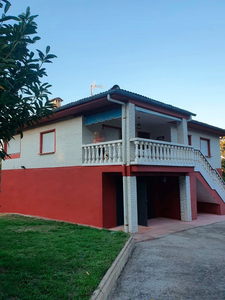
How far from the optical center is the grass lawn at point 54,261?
3.75m

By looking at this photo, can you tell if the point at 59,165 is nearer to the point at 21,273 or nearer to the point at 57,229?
the point at 57,229

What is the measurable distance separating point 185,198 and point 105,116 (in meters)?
5.20

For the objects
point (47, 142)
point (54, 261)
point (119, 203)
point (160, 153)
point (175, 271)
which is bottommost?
point (175, 271)

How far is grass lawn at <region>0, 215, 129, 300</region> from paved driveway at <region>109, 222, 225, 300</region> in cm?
56

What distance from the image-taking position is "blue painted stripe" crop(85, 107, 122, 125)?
30.7 ft

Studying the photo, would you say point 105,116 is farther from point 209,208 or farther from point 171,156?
point 209,208

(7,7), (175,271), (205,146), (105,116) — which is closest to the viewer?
(7,7)

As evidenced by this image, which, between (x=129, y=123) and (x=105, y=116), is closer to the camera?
(x=129, y=123)

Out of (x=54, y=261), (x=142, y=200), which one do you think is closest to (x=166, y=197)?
(x=142, y=200)

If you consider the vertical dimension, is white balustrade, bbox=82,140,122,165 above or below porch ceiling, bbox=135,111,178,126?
below

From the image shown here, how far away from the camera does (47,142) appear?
40.7 ft

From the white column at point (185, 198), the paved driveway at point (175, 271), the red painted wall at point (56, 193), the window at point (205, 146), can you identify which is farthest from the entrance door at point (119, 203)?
the window at point (205, 146)

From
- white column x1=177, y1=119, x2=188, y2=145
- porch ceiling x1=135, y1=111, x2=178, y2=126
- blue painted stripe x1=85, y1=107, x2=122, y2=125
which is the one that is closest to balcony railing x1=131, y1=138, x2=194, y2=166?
white column x1=177, y1=119, x2=188, y2=145

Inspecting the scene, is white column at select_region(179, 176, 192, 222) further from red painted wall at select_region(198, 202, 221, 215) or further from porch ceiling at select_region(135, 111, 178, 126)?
red painted wall at select_region(198, 202, 221, 215)
